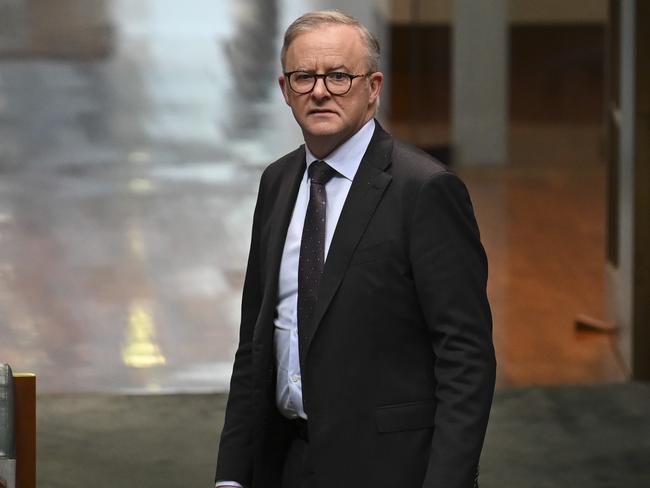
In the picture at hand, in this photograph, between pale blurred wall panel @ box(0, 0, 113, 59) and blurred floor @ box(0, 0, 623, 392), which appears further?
pale blurred wall panel @ box(0, 0, 113, 59)

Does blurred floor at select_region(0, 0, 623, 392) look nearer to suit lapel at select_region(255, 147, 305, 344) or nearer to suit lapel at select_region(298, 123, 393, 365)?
suit lapel at select_region(255, 147, 305, 344)

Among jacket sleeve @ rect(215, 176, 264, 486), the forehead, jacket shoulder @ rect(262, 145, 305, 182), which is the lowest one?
jacket sleeve @ rect(215, 176, 264, 486)

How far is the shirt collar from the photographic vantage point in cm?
271

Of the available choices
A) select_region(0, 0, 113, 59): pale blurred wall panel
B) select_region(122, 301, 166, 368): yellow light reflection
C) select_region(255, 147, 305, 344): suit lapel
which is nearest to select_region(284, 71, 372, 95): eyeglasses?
select_region(255, 147, 305, 344): suit lapel

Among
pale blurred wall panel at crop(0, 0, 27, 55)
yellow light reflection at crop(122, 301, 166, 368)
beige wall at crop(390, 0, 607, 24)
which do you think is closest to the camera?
yellow light reflection at crop(122, 301, 166, 368)

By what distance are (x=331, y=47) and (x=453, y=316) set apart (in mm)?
500

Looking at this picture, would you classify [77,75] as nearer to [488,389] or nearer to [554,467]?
[554,467]

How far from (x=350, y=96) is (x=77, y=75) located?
11448mm

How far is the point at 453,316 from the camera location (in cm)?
258

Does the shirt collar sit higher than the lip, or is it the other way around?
the lip

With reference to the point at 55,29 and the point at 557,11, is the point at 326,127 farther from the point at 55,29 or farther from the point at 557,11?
the point at 55,29

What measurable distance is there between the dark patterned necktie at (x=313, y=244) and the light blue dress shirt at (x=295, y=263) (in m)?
0.01

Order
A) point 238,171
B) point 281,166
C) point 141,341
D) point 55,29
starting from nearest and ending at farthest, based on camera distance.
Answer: point 281,166, point 141,341, point 238,171, point 55,29

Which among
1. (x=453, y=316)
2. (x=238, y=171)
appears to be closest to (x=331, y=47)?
(x=453, y=316)
